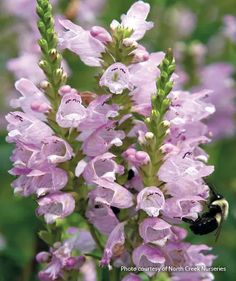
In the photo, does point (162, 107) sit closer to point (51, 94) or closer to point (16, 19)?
point (51, 94)

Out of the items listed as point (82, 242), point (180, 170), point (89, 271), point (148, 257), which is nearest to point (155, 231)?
point (148, 257)

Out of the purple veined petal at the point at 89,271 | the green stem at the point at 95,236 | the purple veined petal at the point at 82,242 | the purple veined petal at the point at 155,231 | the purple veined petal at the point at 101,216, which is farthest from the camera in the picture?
the purple veined petal at the point at 89,271

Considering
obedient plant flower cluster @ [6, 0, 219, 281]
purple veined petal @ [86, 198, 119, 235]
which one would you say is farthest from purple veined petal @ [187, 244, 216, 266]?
purple veined petal @ [86, 198, 119, 235]

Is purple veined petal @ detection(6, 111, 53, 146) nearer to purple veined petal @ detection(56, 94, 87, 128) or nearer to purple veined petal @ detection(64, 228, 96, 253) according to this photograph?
purple veined petal @ detection(56, 94, 87, 128)

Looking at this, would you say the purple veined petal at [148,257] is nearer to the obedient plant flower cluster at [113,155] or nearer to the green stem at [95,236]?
the obedient plant flower cluster at [113,155]

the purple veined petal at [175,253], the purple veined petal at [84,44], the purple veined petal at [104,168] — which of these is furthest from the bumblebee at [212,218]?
the purple veined petal at [84,44]

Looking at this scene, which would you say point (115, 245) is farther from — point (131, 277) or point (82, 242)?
point (82, 242)

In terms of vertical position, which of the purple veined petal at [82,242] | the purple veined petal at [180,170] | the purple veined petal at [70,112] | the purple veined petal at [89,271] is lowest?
the purple veined petal at [89,271]
